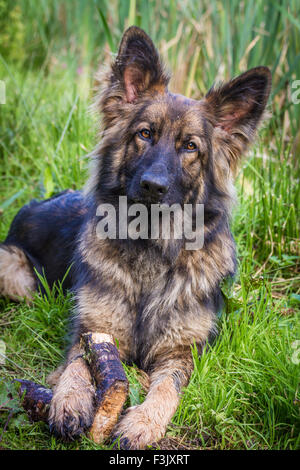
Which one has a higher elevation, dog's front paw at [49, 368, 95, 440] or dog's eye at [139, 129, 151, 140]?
dog's eye at [139, 129, 151, 140]

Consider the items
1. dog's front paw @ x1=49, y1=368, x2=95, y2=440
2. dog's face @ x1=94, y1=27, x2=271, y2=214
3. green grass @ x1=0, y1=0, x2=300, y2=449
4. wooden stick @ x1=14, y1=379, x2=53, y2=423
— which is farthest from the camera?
dog's face @ x1=94, y1=27, x2=271, y2=214

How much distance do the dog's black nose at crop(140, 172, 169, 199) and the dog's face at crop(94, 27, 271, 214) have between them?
0.03 metres

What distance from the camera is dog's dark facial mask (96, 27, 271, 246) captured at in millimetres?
3035

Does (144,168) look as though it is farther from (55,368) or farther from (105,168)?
A: (55,368)

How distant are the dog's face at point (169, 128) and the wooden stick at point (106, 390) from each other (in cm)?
98

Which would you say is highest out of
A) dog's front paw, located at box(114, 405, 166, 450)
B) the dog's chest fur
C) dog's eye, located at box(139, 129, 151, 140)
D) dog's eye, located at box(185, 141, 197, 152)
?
dog's eye, located at box(139, 129, 151, 140)

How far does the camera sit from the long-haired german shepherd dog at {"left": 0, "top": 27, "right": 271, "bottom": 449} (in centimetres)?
305

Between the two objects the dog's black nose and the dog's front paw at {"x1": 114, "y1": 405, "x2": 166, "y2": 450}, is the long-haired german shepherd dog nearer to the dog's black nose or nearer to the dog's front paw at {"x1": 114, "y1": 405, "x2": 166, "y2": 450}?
the dog's black nose

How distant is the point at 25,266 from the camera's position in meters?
4.02

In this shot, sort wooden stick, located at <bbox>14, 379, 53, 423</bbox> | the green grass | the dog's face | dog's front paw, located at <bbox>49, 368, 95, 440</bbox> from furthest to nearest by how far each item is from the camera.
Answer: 1. the dog's face
2. the green grass
3. wooden stick, located at <bbox>14, 379, 53, 423</bbox>
4. dog's front paw, located at <bbox>49, 368, 95, 440</bbox>

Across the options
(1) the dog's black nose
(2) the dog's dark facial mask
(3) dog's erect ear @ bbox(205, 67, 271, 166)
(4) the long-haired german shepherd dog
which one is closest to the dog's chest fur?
(4) the long-haired german shepherd dog

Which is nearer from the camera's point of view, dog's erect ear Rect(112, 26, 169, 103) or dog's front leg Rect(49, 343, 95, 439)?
dog's front leg Rect(49, 343, 95, 439)

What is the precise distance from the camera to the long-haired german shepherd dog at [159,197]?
305 centimetres

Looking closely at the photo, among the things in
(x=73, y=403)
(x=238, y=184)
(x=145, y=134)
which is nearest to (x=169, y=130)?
(x=145, y=134)
